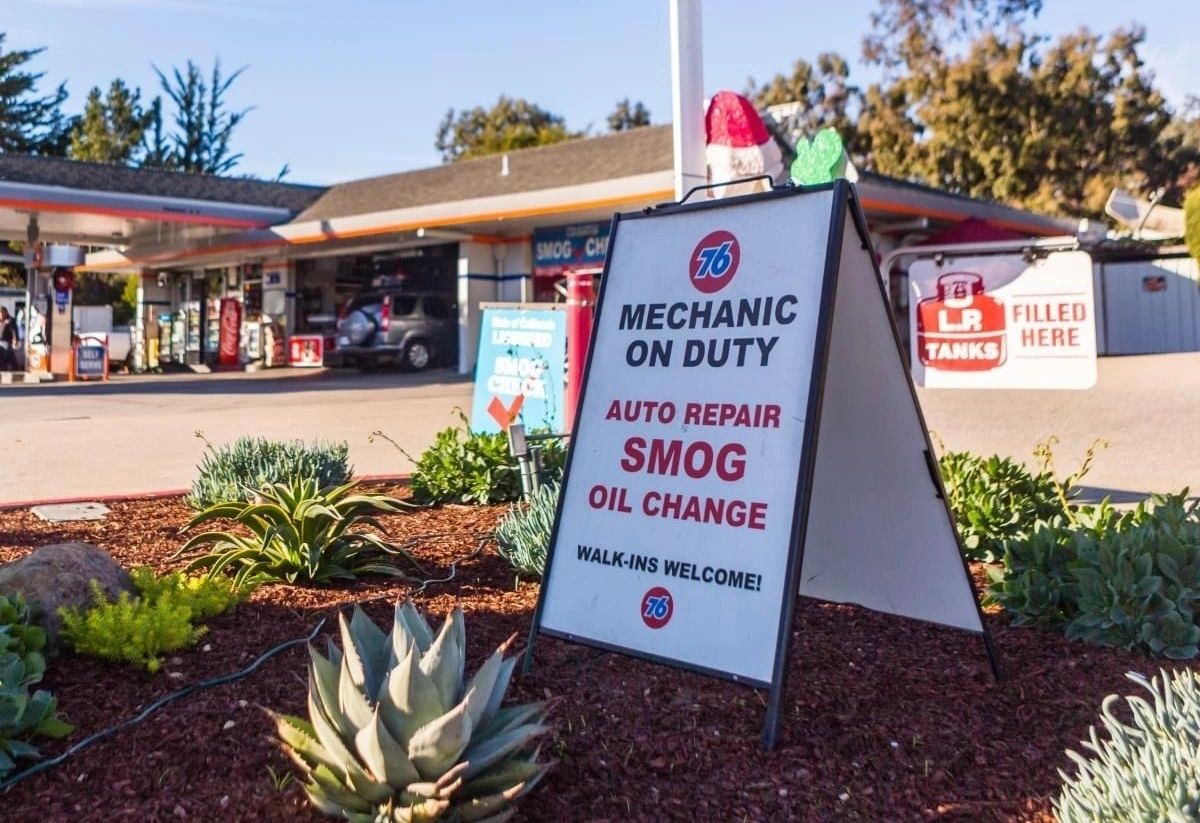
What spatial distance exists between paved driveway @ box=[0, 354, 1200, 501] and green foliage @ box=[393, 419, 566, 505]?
98.3 inches

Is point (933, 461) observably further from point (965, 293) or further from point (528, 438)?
point (528, 438)

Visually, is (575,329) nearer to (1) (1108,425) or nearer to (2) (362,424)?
(2) (362,424)

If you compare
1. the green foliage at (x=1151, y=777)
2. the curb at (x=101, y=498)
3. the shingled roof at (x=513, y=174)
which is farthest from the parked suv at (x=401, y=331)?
the green foliage at (x=1151, y=777)

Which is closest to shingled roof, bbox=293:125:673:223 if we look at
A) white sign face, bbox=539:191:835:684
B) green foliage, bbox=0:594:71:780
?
white sign face, bbox=539:191:835:684

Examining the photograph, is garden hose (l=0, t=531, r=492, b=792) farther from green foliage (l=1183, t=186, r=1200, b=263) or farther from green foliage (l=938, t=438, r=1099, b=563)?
green foliage (l=1183, t=186, r=1200, b=263)

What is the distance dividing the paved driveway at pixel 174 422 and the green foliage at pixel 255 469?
Answer: 1704 millimetres

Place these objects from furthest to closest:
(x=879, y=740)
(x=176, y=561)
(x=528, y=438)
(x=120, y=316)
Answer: (x=120, y=316), (x=528, y=438), (x=176, y=561), (x=879, y=740)

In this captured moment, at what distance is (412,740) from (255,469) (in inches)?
178

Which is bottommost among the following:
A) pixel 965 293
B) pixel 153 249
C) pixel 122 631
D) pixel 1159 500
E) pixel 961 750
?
pixel 961 750

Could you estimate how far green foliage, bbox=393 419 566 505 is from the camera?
290 inches

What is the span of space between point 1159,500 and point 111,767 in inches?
164

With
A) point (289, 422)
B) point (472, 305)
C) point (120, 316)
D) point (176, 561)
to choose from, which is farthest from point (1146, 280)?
point (120, 316)

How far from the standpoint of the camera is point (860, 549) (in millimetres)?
4266

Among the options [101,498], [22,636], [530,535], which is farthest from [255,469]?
[22,636]
